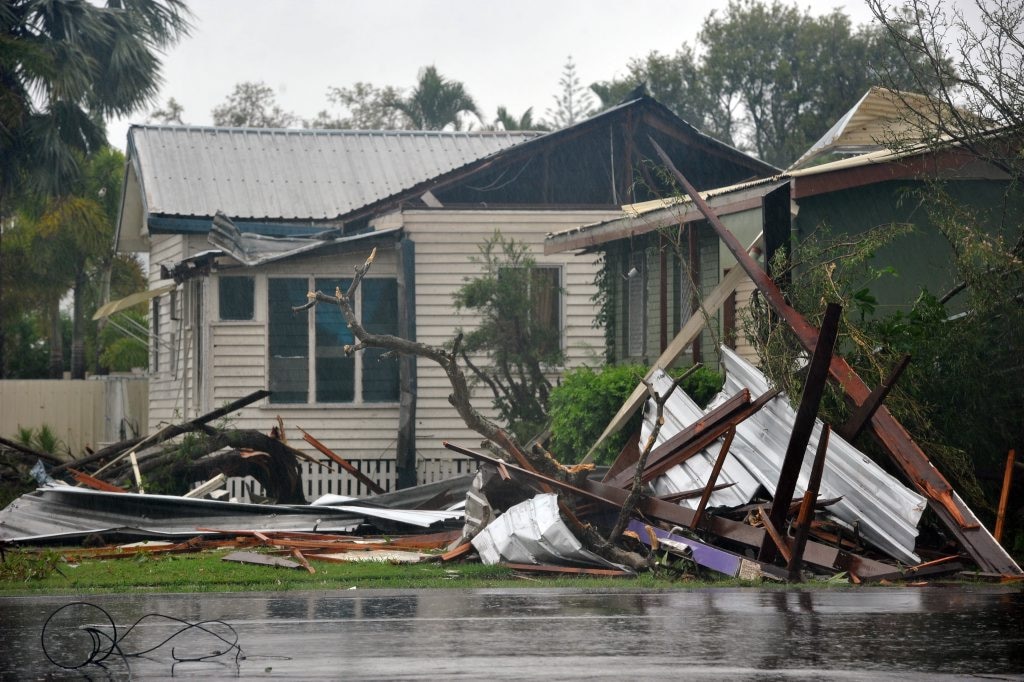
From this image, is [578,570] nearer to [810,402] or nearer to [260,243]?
[810,402]

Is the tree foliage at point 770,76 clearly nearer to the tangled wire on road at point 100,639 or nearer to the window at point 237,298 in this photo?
the window at point 237,298

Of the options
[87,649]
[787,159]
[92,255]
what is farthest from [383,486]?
[787,159]

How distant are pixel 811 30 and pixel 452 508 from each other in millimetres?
42551

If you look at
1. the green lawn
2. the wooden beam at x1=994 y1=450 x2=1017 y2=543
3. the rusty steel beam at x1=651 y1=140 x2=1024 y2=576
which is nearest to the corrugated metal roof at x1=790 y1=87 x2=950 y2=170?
the rusty steel beam at x1=651 y1=140 x2=1024 y2=576

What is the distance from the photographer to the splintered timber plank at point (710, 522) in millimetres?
10922

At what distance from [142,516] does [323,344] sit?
7.47 meters

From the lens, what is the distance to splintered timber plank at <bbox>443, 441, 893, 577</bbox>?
1092 centimetres

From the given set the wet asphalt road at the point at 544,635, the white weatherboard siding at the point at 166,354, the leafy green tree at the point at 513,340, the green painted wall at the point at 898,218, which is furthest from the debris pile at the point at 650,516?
the white weatherboard siding at the point at 166,354

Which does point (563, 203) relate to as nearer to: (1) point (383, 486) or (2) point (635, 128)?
(2) point (635, 128)

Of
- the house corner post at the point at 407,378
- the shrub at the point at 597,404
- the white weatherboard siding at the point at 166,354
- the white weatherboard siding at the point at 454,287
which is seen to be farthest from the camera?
the white weatherboard siding at the point at 166,354

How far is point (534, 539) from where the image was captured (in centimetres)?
1147

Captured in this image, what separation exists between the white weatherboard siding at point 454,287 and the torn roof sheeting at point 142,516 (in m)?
7.40

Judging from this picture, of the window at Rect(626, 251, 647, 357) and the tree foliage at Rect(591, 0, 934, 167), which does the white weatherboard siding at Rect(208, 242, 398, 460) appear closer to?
the window at Rect(626, 251, 647, 357)

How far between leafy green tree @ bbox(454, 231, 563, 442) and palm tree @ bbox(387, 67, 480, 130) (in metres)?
27.0
